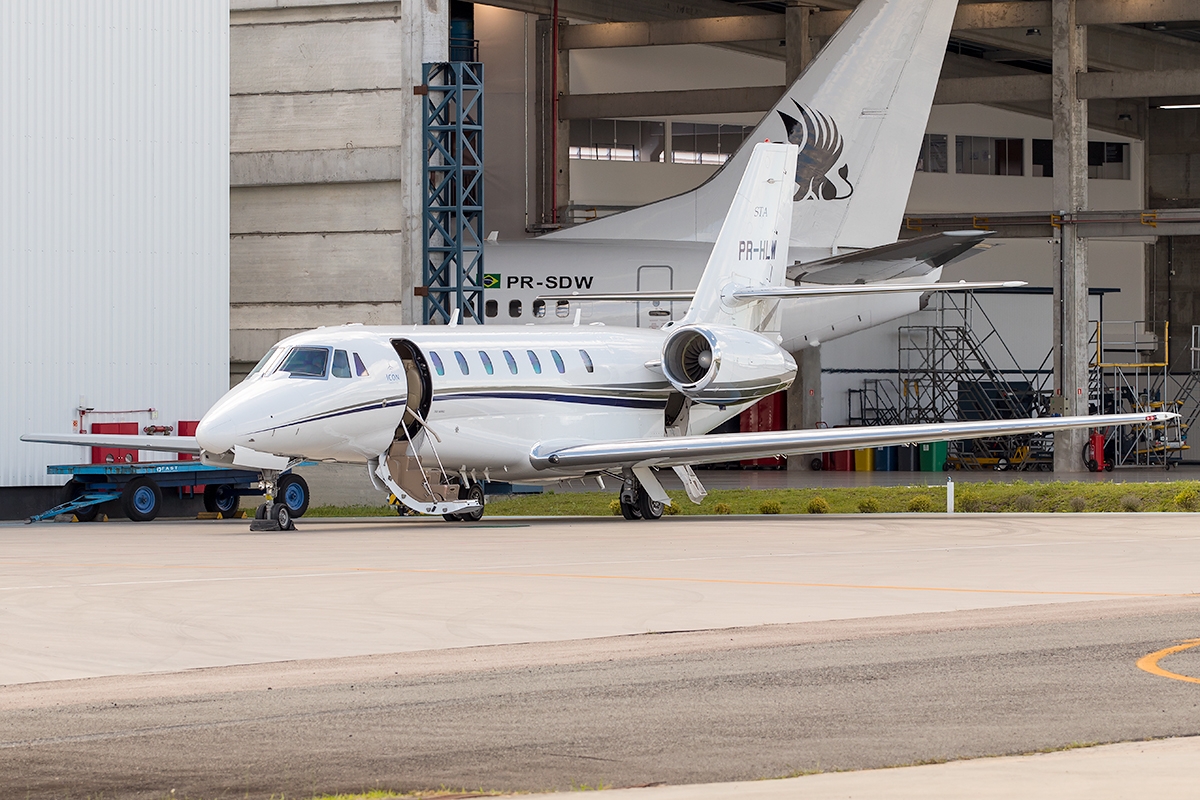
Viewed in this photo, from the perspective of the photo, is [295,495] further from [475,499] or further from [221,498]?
[475,499]

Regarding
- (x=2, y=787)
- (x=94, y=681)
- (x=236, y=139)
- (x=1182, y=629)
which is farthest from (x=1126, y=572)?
(x=236, y=139)

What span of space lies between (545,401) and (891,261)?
445 inches

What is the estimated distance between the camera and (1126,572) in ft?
45.9

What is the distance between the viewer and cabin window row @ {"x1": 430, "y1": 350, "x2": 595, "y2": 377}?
71.7 ft

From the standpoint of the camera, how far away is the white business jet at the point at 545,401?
20641 millimetres

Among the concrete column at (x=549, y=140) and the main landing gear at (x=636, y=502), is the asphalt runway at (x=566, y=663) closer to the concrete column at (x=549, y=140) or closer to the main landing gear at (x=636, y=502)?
the main landing gear at (x=636, y=502)

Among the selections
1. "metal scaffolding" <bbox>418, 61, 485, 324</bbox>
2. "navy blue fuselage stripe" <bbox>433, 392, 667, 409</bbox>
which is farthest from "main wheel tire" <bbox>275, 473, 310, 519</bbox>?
"metal scaffolding" <bbox>418, 61, 485, 324</bbox>

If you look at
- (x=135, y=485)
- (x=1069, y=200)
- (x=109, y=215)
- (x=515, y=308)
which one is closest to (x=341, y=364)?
(x=135, y=485)

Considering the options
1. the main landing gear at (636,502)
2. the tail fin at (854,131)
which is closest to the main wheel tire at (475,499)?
the main landing gear at (636,502)

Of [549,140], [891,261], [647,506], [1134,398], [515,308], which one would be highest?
[549,140]

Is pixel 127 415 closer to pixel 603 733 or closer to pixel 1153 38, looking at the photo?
pixel 603 733

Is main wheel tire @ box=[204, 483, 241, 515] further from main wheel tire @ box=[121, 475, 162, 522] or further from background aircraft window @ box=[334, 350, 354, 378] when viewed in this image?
background aircraft window @ box=[334, 350, 354, 378]

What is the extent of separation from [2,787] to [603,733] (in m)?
2.56

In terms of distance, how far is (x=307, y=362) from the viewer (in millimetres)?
20812
